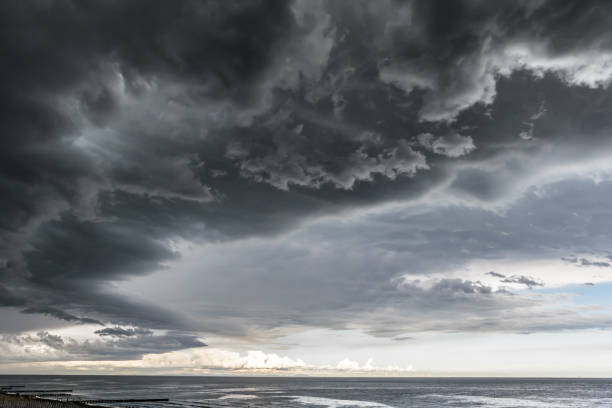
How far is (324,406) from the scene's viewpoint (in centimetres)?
13462

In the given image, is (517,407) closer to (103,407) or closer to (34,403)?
(103,407)

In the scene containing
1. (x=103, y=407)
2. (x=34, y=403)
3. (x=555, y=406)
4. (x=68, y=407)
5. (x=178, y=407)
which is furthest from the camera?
(x=555, y=406)

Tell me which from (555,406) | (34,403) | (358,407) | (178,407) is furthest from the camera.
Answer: (555,406)

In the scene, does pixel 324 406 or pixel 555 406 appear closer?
pixel 324 406

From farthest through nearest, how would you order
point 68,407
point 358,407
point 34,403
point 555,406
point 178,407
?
point 555,406 < point 358,407 < point 178,407 < point 34,403 < point 68,407

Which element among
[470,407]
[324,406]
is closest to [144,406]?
[324,406]

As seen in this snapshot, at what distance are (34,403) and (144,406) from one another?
2959 cm

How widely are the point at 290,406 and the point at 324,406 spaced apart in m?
10.8

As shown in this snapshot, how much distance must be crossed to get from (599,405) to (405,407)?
70.9 metres

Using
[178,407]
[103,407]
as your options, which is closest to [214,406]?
[178,407]

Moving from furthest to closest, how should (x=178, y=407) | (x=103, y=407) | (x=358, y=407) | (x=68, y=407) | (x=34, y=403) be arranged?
(x=358, y=407), (x=178, y=407), (x=103, y=407), (x=34, y=403), (x=68, y=407)

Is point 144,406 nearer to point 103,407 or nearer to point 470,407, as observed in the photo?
point 103,407

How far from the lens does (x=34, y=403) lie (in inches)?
4122

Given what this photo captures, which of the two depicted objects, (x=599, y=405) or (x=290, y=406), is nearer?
(x=290, y=406)
